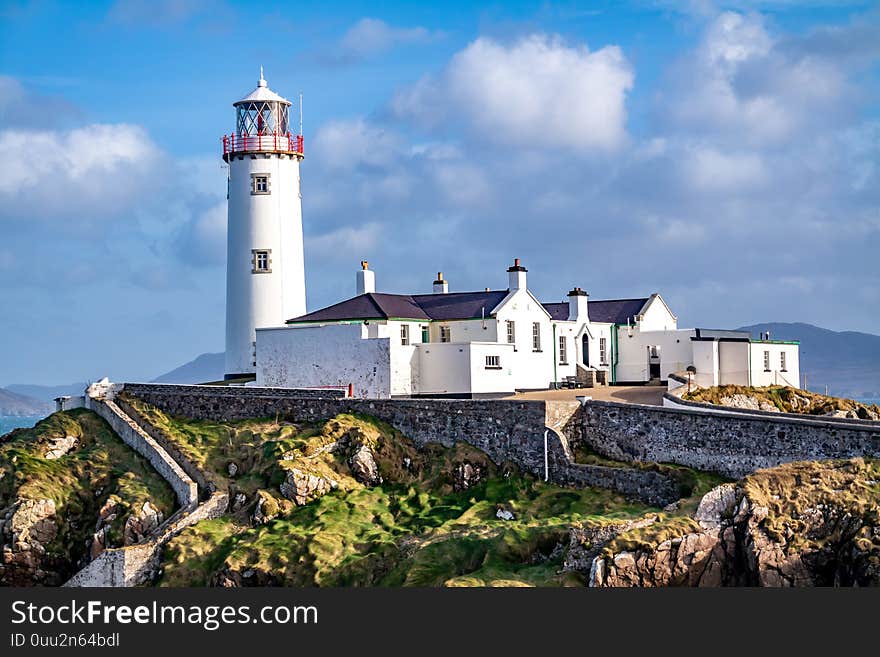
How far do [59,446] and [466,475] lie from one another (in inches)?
568

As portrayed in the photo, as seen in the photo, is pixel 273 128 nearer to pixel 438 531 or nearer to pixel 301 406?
pixel 301 406

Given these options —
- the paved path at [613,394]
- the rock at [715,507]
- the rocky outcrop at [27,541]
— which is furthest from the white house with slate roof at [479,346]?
the rock at [715,507]

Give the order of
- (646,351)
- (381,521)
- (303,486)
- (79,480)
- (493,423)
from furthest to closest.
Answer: (646,351) < (79,480) < (493,423) < (303,486) < (381,521)

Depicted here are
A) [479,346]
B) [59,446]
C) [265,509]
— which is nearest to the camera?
[265,509]

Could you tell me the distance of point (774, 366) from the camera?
5053 cm

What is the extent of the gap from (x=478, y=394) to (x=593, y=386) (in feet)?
23.7

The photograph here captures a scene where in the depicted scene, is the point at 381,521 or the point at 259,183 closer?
the point at 381,521

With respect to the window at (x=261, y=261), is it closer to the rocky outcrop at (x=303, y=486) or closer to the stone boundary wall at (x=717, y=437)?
the rocky outcrop at (x=303, y=486)

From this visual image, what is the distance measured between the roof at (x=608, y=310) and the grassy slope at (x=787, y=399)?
6671 mm

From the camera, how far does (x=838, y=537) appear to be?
28422mm

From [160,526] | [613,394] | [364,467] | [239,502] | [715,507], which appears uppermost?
[613,394]

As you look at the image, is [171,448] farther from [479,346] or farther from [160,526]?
[479,346]

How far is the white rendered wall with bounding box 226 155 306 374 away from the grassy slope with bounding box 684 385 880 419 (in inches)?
638

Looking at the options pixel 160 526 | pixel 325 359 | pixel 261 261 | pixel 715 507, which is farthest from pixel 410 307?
pixel 715 507
